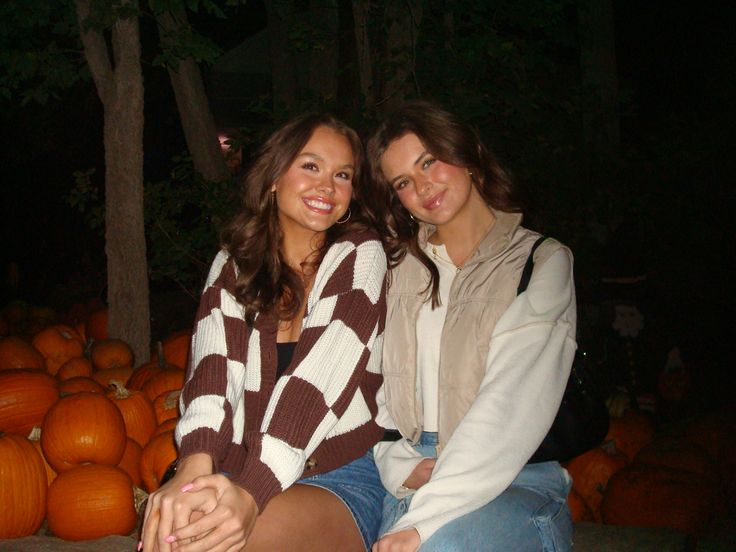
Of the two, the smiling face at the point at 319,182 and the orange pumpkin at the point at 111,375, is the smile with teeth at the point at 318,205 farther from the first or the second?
the orange pumpkin at the point at 111,375

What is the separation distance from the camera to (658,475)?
346 cm

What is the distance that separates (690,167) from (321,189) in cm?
483

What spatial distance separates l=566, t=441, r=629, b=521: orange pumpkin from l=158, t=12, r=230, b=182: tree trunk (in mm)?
3687

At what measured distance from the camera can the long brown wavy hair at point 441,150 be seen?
8.12ft

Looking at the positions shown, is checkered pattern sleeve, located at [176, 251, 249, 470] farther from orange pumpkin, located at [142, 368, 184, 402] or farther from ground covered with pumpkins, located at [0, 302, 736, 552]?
orange pumpkin, located at [142, 368, 184, 402]

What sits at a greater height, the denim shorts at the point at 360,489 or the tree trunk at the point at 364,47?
the tree trunk at the point at 364,47

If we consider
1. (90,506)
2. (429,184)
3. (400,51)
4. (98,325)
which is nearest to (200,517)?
(429,184)

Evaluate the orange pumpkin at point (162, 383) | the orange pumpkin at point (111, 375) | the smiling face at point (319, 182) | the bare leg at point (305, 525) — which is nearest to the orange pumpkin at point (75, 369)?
the orange pumpkin at point (111, 375)

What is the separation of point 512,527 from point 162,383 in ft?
9.00

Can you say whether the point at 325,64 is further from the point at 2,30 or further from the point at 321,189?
the point at 321,189

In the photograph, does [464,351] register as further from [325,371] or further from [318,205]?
[318,205]

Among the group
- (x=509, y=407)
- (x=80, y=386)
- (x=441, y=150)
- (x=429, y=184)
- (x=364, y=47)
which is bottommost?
(x=80, y=386)

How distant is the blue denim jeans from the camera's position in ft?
6.27

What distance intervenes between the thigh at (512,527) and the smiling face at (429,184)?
0.97 metres
